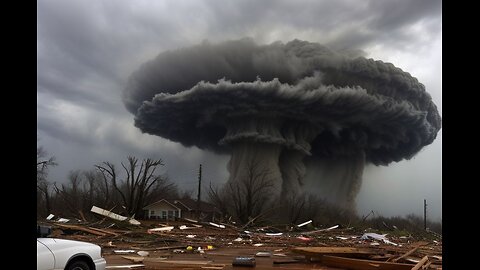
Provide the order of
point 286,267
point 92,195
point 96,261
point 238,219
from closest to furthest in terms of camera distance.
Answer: point 96,261 < point 286,267 < point 238,219 < point 92,195

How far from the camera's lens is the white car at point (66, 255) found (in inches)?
299

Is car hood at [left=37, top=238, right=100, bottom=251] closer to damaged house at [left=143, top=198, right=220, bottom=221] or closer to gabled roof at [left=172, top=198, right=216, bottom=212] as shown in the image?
damaged house at [left=143, top=198, right=220, bottom=221]

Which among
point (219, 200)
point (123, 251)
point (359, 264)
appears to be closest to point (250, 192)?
point (219, 200)

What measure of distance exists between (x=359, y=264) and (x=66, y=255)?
7.81 metres

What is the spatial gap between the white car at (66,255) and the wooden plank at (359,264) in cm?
689

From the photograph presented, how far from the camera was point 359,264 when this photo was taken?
40.3 feet

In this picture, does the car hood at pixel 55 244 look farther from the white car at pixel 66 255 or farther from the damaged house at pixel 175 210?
the damaged house at pixel 175 210

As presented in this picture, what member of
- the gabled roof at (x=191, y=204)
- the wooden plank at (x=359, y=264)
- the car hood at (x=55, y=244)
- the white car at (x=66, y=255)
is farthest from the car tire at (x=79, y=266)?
the gabled roof at (x=191, y=204)

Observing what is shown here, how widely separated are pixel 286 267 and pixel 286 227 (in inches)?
1036

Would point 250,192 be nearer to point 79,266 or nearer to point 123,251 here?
point 123,251
